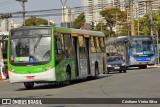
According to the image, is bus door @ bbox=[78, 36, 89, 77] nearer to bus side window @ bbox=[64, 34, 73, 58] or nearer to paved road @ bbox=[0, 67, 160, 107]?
bus side window @ bbox=[64, 34, 73, 58]

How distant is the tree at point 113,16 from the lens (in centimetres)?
11262

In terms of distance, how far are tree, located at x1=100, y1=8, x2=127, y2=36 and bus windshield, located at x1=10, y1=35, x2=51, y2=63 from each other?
89964mm

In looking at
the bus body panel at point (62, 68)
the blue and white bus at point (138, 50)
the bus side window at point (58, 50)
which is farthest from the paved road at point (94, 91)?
the blue and white bus at point (138, 50)

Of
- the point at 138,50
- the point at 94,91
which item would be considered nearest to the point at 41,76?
the point at 94,91

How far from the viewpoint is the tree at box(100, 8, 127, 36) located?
370 ft

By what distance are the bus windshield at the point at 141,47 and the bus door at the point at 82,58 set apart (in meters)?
20.8

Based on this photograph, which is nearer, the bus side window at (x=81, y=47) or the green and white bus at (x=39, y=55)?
the green and white bus at (x=39, y=55)

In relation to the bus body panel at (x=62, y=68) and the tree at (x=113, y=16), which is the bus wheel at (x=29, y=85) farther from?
the tree at (x=113, y=16)

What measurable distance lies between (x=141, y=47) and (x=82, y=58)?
22.0m

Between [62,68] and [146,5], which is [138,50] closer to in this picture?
[62,68]

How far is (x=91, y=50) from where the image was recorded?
28891 mm

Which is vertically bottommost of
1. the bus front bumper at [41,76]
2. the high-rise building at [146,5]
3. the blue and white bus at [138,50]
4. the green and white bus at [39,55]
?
the blue and white bus at [138,50]

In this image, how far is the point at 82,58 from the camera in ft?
89.1

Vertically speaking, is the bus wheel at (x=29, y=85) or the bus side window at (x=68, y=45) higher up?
the bus side window at (x=68, y=45)
